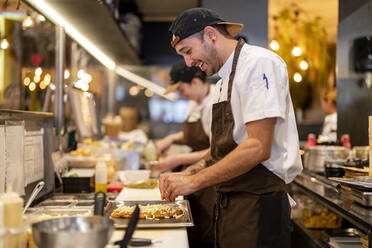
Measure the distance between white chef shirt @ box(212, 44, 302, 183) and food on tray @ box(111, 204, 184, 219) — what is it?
0.43 meters

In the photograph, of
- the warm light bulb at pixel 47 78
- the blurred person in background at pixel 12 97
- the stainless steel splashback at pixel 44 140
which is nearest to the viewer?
the blurred person in background at pixel 12 97

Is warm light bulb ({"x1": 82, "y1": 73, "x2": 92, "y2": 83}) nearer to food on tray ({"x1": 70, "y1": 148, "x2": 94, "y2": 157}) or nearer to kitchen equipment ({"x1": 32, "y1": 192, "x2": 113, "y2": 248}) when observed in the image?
food on tray ({"x1": 70, "y1": 148, "x2": 94, "y2": 157})

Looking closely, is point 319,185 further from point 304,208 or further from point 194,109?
point 194,109

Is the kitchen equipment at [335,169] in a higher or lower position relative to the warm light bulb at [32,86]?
lower

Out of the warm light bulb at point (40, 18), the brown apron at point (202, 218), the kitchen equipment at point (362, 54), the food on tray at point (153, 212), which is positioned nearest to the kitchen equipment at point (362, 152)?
the kitchen equipment at point (362, 54)

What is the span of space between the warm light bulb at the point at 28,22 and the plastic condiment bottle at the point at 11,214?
1605 millimetres

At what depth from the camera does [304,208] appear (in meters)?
3.86

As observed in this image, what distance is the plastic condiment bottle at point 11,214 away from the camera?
129cm

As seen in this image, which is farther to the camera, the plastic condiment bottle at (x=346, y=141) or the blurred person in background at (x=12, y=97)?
the plastic condiment bottle at (x=346, y=141)

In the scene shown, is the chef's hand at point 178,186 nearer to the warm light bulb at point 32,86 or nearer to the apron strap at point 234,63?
the apron strap at point 234,63

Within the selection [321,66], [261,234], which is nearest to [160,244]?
[261,234]

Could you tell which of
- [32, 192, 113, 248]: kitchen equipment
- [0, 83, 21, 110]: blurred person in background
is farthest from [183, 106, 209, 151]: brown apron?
[32, 192, 113, 248]: kitchen equipment

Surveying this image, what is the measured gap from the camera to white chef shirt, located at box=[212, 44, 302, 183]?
6.23 feet

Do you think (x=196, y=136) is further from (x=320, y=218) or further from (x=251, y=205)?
(x=251, y=205)
